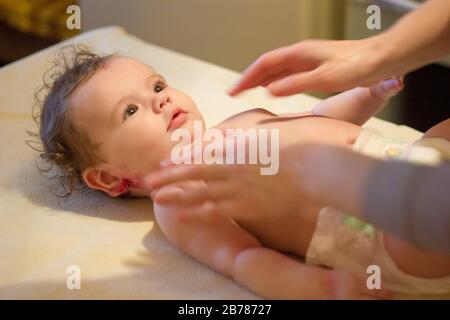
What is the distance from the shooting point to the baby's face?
1.01m

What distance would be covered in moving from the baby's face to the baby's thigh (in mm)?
387

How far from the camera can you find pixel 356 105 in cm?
108

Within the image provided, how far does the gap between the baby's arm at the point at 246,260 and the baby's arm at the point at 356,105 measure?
0.30 meters

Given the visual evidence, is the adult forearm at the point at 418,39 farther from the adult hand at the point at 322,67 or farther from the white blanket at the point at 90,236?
the white blanket at the point at 90,236

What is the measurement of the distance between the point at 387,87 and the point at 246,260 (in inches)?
15.3

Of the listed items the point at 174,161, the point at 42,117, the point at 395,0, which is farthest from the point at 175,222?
the point at 395,0

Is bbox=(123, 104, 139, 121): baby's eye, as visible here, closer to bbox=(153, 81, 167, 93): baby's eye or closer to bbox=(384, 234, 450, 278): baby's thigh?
bbox=(153, 81, 167, 93): baby's eye

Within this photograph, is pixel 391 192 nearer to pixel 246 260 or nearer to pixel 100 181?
pixel 246 260

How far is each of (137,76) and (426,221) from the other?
23.4 inches

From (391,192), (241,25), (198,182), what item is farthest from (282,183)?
(241,25)

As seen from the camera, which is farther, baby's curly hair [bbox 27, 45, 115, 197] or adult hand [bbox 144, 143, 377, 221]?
baby's curly hair [bbox 27, 45, 115, 197]

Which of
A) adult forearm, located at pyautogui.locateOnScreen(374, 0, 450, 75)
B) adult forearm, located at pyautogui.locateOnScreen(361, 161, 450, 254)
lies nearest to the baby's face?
adult forearm, located at pyautogui.locateOnScreen(374, 0, 450, 75)

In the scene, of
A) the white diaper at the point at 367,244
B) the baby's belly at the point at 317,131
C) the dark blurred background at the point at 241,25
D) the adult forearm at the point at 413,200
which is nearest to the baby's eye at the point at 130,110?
the baby's belly at the point at 317,131

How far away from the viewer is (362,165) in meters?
0.65
